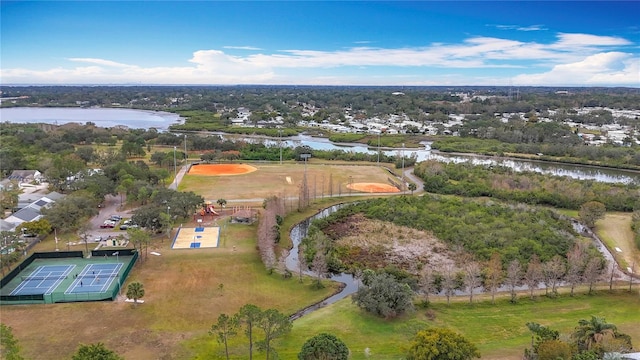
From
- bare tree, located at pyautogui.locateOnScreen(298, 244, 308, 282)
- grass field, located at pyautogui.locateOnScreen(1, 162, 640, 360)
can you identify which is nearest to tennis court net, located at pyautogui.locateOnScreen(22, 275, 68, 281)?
grass field, located at pyautogui.locateOnScreen(1, 162, 640, 360)

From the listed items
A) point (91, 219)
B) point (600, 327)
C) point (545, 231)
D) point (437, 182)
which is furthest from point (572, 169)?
point (91, 219)

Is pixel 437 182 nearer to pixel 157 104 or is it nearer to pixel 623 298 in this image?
pixel 623 298

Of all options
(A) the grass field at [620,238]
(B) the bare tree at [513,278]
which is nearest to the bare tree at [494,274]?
(B) the bare tree at [513,278]

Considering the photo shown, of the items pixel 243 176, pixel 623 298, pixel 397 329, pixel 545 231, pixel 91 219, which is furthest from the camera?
pixel 243 176

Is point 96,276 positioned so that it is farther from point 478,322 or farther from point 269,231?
point 478,322

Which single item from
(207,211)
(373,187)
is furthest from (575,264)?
(207,211)

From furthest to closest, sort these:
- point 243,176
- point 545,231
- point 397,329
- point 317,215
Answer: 1. point 243,176
2. point 317,215
3. point 545,231
4. point 397,329
